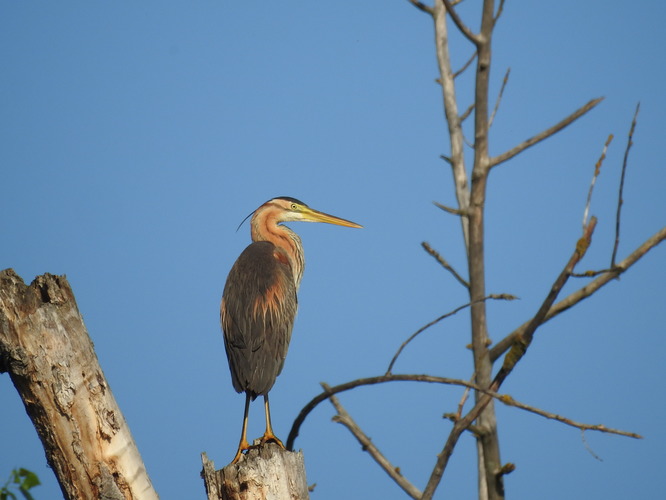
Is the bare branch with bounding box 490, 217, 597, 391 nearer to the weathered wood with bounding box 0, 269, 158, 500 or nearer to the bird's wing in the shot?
the weathered wood with bounding box 0, 269, 158, 500

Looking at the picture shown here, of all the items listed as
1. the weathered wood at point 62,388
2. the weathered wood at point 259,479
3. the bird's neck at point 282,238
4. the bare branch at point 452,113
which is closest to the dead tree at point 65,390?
the weathered wood at point 62,388

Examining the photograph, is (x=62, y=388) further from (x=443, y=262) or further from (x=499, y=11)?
(x=499, y=11)

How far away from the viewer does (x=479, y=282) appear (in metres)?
2.66

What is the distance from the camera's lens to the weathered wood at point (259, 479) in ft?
10.3

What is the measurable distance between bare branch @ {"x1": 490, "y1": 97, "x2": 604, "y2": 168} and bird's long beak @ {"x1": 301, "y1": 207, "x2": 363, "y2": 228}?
12.7 feet

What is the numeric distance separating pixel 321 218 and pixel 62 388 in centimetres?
393

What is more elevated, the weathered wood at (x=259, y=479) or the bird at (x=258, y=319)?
the bird at (x=258, y=319)

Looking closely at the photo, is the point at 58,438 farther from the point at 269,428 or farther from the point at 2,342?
the point at 269,428

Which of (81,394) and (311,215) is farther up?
(311,215)

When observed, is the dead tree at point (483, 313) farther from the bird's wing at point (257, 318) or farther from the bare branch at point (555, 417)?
the bird's wing at point (257, 318)

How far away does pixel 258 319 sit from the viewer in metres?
4.90

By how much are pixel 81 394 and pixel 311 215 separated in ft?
12.6

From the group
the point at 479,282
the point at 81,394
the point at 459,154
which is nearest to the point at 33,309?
the point at 81,394

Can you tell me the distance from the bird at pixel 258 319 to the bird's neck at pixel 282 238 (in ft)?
0.88
